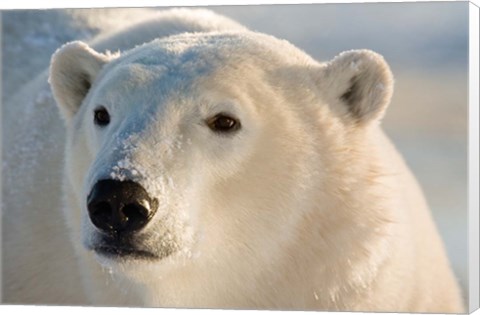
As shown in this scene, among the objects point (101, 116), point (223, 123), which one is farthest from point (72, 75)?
point (223, 123)

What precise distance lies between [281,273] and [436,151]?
116 cm

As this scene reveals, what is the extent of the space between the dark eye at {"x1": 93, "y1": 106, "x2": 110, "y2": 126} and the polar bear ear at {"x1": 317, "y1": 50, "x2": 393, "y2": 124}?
2.84 ft

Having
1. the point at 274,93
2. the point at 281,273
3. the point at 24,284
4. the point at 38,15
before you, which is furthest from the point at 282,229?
the point at 38,15

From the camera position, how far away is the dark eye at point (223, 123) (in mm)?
3750

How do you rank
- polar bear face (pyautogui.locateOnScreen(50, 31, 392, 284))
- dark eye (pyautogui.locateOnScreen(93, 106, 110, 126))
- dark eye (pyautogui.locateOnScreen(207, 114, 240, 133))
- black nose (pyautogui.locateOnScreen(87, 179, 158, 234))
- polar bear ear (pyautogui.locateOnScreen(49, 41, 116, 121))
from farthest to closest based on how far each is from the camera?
polar bear ear (pyautogui.locateOnScreen(49, 41, 116, 121)) < dark eye (pyautogui.locateOnScreen(93, 106, 110, 126)) < dark eye (pyautogui.locateOnScreen(207, 114, 240, 133)) < polar bear face (pyautogui.locateOnScreen(50, 31, 392, 284)) < black nose (pyautogui.locateOnScreen(87, 179, 158, 234))

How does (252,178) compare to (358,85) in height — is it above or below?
below

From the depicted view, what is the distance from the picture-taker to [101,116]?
394 centimetres

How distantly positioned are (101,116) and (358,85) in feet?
3.43

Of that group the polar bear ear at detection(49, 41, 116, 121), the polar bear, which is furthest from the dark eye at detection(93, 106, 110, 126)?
the polar bear ear at detection(49, 41, 116, 121)

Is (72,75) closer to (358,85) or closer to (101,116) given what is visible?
(101,116)

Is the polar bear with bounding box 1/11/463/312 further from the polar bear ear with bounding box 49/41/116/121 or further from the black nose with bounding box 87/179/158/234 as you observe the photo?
the polar bear ear with bounding box 49/41/116/121

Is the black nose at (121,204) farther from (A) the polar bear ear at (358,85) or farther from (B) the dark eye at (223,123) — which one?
(A) the polar bear ear at (358,85)

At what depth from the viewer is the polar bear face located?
3.58 metres

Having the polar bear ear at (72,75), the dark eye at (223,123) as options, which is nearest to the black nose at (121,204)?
the dark eye at (223,123)
